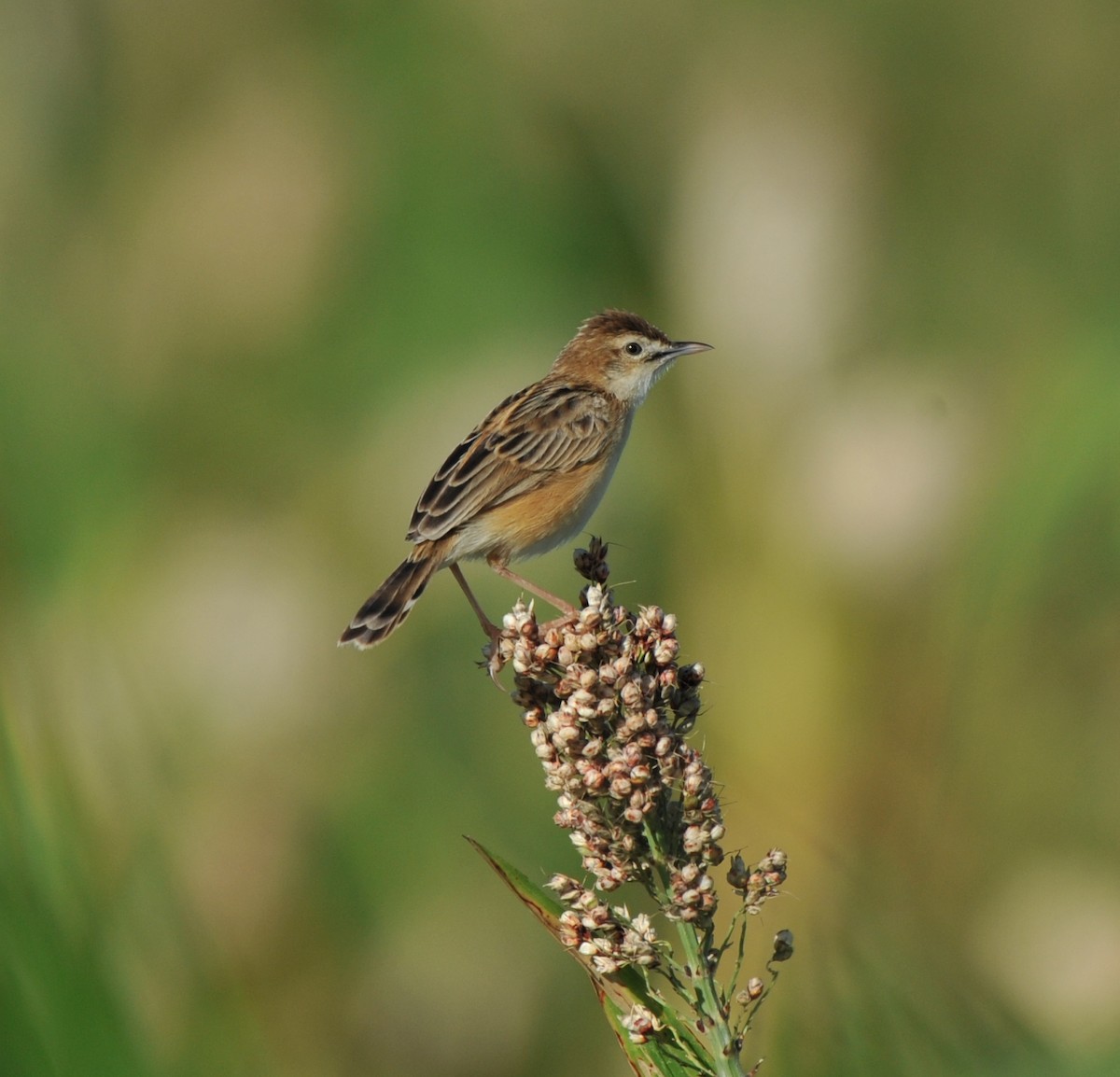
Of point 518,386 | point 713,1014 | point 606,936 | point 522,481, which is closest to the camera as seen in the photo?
point 713,1014

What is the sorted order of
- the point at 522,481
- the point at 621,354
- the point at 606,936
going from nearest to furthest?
1. the point at 606,936
2. the point at 522,481
3. the point at 621,354

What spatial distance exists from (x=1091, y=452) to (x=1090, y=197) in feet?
6.07

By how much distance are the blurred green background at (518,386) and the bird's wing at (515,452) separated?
0.54 meters

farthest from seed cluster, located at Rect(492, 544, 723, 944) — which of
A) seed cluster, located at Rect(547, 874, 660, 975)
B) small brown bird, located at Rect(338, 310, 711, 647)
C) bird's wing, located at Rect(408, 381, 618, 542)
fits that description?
bird's wing, located at Rect(408, 381, 618, 542)

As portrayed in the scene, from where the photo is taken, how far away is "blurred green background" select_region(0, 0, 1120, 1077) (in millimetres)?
5480

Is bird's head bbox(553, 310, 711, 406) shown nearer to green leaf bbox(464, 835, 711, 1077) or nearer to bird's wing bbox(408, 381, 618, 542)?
bird's wing bbox(408, 381, 618, 542)

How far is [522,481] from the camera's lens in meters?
4.82

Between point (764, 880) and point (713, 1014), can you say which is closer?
point (713, 1014)

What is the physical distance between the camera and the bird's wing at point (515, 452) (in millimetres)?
4652

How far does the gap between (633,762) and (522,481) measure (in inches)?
99.9

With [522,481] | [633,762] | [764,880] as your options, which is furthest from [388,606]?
[764,880]

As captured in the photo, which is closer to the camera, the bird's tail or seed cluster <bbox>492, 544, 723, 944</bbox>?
seed cluster <bbox>492, 544, 723, 944</bbox>

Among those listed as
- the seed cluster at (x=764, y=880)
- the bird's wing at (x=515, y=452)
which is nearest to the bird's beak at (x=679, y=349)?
the bird's wing at (x=515, y=452)

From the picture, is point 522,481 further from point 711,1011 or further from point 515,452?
point 711,1011
